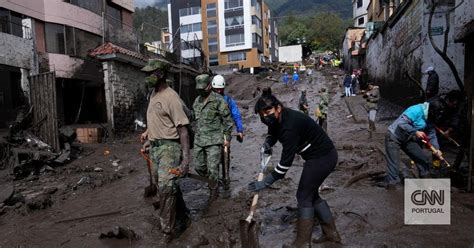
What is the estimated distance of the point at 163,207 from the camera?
3959 mm

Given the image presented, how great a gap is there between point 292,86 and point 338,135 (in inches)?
798

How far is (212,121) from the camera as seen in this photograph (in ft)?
18.6

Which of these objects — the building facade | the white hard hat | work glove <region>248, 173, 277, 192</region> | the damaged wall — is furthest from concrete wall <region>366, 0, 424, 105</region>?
the building facade

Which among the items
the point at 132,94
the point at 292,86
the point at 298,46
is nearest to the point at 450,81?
the point at 132,94

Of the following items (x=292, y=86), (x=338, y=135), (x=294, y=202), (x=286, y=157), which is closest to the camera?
(x=286, y=157)

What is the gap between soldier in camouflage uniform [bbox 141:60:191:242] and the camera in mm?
3951

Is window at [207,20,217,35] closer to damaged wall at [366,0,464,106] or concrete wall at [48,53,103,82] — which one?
damaged wall at [366,0,464,106]

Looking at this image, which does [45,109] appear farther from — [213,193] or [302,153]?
[302,153]

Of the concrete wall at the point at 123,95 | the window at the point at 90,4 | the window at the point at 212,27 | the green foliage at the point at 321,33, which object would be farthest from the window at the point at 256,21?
the concrete wall at the point at 123,95

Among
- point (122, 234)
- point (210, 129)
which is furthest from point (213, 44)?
point (122, 234)

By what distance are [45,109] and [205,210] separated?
23.8 ft

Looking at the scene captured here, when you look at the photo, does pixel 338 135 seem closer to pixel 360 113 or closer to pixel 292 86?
pixel 360 113

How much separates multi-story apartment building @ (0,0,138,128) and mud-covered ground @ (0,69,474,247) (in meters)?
7.67

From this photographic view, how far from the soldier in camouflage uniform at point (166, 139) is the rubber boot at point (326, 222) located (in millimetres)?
1449
